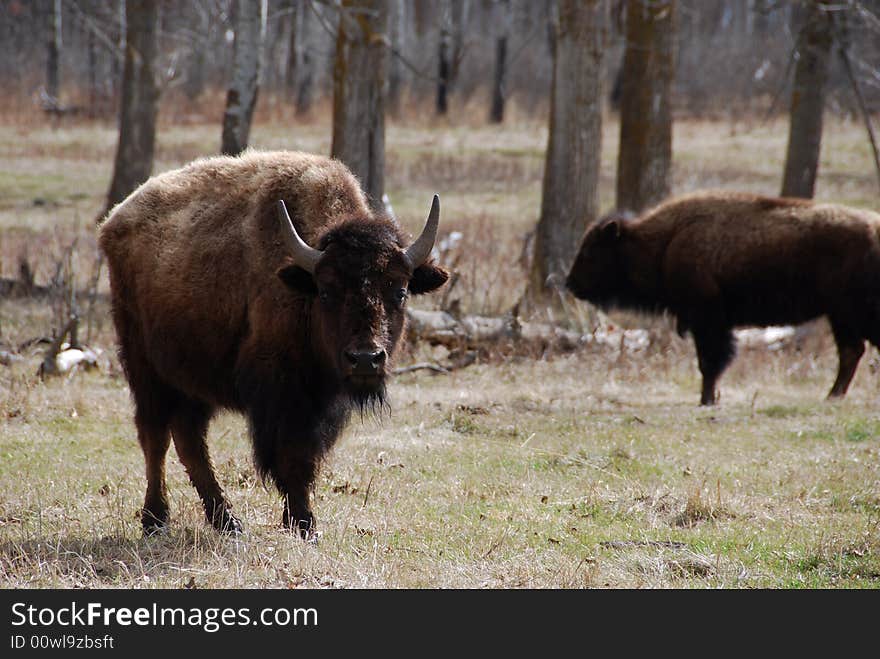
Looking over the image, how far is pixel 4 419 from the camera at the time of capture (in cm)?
932

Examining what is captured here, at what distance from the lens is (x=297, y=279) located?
6184mm

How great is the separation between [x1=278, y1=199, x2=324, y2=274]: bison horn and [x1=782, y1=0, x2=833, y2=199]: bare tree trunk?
1213 centimetres

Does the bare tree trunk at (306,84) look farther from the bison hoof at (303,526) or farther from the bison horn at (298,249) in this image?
the bison hoof at (303,526)

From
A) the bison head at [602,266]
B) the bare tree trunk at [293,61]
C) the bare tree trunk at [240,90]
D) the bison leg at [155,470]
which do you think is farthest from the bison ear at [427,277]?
the bare tree trunk at [293,61]

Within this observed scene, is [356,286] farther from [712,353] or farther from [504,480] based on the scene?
[712,353]

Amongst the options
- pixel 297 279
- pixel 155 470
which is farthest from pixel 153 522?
pixel 297 279

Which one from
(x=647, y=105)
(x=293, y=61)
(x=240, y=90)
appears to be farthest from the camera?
(x=293, y=61)

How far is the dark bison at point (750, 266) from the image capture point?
11.1 m

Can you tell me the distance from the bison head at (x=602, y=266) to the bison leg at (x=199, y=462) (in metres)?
6.20

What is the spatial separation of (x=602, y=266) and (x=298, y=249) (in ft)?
22.0

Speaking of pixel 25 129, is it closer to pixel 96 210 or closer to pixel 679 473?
pixel 96 210

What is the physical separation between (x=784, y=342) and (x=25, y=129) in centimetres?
2179

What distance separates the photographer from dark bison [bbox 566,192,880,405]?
11078 millimetres

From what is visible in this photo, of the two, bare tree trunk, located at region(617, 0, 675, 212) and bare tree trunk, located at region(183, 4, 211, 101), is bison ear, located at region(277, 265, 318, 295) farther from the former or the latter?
bare tree trunk, located at region(183, 4, 211, 101)
